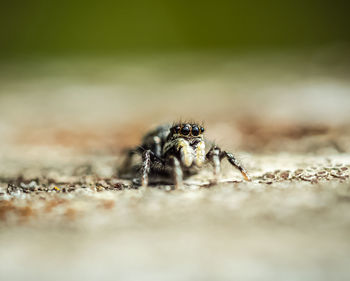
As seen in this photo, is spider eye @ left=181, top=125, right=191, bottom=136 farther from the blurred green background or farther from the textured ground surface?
the blurred green background

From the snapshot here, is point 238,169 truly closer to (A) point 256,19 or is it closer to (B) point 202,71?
(B) point 202,71

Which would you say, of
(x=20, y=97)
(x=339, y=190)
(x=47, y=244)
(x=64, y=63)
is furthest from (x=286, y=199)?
(x=64, y=63)

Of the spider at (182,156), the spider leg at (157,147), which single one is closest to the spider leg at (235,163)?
the spider at (182,156)

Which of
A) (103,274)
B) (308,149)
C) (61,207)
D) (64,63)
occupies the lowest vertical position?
(103,274)

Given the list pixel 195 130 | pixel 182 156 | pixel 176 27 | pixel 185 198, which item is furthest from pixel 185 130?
pixel 176 27

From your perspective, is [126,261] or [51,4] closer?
[126,261]

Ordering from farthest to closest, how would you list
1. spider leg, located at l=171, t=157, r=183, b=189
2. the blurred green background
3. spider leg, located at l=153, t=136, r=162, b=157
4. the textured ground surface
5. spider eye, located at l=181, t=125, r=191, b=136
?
the blurred green background → spider leg, located at l=153, t=136, r=162, b=157 → spider eye, located at l=181, t=125, r=191, b=136 → spider leg, located at l=171, t=157, r=183, b=189 → the textured ground surface

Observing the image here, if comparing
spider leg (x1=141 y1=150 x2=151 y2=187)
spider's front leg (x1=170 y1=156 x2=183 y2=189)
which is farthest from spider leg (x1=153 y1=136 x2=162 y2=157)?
spider's front leg (x1=170 y1=156 x2=183 y2=189)

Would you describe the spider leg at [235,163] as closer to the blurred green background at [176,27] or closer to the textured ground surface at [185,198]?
the textured ground surface at [185,198]

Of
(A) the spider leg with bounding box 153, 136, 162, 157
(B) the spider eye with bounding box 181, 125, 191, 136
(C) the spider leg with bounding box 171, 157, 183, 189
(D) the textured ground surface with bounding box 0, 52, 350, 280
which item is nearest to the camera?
(D) the textured ground surface with bounding box 0, 52, 350, 280
